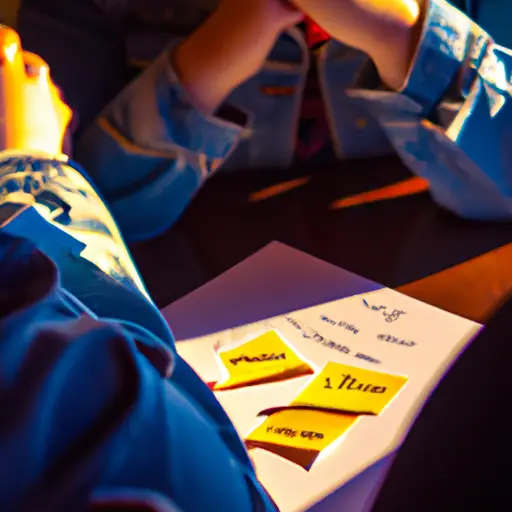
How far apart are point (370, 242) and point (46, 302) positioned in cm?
35

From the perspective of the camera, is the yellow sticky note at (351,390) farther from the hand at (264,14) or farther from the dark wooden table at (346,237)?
the hand at (264,14)

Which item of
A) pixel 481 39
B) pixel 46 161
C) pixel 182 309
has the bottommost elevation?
pixel 182 309

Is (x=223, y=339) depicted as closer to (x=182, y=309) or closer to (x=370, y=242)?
(x=182, y=309)

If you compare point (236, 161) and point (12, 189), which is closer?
point (12, 189)

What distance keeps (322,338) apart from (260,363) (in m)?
0.05

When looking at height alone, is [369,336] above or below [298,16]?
below

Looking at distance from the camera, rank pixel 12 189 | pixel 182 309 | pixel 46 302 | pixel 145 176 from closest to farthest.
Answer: pixel 46 302 → pixel 12 189 → pixel 182 309 → pixel 145 176

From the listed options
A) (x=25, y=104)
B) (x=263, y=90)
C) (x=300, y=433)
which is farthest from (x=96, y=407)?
(x=263, y=90)

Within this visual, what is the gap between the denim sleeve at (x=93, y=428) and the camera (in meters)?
0.18

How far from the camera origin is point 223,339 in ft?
1.40

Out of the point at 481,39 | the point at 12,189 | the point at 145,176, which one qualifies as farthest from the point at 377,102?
the point at 12,189

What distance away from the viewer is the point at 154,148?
1.81 feet

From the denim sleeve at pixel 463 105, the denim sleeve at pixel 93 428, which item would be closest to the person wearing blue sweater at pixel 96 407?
the denim sleeve at pixel 93 428

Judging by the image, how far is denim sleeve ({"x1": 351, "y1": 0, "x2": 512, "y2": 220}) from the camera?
48 centimetres
